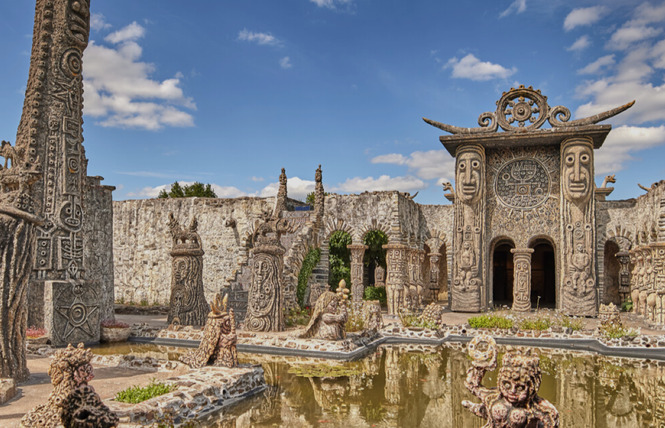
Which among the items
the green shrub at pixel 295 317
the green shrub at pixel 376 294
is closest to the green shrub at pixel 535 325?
the green shrub at pixel 295 317

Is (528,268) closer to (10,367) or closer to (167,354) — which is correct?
(167,354)

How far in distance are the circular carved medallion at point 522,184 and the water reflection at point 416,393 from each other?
9517 millimetres

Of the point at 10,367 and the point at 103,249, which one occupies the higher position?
the point at 103,249

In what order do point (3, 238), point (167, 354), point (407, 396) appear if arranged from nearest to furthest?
point (3, 238)
point (407, 396)
point (167, 354)

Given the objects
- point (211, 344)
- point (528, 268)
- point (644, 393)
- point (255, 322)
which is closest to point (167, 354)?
point (255, 322)

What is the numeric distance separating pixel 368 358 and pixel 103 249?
7.87 m

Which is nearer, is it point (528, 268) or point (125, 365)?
point (125, 365)

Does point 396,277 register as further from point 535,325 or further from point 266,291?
point 266,291

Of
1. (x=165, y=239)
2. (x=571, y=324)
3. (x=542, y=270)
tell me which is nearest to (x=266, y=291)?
(x=571, y=324)

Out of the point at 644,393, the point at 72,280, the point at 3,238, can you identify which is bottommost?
the point at 644,393

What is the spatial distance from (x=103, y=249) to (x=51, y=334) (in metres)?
4.12

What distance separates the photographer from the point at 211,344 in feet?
28.2

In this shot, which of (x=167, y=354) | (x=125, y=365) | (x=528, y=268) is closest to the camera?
(x=125, y=365)

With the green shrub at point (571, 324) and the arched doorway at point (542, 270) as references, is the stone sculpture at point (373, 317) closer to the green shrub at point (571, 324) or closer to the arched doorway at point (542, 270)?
the green shrub at point (571, 324)
